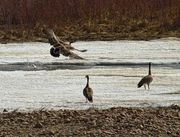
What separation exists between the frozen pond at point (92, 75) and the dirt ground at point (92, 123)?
88cm

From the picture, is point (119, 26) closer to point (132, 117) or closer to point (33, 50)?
point (33, 50)

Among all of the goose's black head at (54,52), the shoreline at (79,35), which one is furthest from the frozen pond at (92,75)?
the shoreline at (79,35)

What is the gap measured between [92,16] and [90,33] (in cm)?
282

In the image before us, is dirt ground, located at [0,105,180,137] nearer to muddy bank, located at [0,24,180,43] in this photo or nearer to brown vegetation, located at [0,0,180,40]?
muddy bank, located at [0,24,180,43]

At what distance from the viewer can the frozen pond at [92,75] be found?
10625 millimetres

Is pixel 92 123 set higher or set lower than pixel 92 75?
higher

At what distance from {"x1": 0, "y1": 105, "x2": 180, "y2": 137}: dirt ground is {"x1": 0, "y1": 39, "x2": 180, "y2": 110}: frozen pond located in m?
0.88

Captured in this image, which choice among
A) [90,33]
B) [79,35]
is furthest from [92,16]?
[79,35]

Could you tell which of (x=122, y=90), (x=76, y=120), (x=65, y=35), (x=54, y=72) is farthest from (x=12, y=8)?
(x=76, y=120)

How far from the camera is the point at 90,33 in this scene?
24.1 m

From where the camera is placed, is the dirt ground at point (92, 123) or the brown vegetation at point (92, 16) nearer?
the dirt ground at point (92, 123)

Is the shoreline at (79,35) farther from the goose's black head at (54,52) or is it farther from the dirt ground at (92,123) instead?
the dirt ground at (92,123)

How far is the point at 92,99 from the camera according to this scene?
10.5 m

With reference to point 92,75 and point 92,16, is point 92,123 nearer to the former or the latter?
point 92,75
